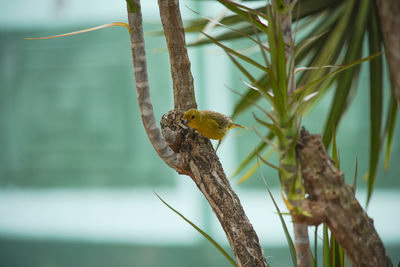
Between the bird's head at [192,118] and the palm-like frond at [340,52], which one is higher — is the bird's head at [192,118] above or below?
below

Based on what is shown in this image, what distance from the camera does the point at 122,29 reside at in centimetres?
331

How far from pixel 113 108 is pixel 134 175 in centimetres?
58

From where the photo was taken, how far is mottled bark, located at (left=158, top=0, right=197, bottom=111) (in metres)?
0.79

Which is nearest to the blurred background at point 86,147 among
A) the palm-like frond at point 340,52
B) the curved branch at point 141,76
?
the palm-like frond at point 340,52

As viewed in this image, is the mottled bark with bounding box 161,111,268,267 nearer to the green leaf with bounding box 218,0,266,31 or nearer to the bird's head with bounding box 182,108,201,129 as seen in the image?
the bird's head with bounding box 182,108,201,129

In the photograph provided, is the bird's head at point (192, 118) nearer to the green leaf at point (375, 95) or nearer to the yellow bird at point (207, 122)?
the yellow bird at point (207, 122)

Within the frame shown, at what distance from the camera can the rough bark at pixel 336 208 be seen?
49cm

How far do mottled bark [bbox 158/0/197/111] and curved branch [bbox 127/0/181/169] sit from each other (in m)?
0.12

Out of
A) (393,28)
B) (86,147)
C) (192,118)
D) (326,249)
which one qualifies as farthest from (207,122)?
(86,147)

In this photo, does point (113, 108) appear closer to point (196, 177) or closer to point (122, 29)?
point (122, 29)

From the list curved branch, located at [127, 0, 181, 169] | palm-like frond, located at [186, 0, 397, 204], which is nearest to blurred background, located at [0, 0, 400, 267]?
palm-like frond, located at [186, 0, 397, 204]

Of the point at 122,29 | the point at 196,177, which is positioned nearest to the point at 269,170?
the point at 122,29

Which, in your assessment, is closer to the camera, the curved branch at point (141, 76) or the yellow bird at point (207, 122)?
the curved branch at point (141, 76)

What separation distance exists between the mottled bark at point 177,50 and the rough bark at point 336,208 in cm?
38
